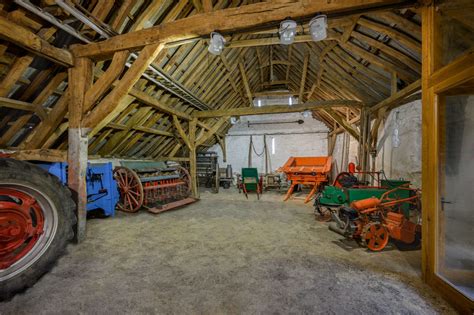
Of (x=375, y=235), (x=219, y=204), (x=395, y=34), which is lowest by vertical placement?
(x=219, y=204)

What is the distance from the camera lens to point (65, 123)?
4133mm

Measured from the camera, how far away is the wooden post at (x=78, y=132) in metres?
3.03

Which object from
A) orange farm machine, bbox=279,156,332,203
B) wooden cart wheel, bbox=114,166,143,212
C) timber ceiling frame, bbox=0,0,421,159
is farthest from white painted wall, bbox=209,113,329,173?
wooden cart wheel, bbox=114,166,143,212

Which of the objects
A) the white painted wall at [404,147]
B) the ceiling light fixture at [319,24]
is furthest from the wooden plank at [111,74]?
the white painted wall at [404,147]

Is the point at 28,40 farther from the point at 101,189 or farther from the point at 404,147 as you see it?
the point at 404,147

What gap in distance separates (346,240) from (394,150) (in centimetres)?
292

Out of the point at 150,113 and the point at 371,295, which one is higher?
the point at 150,113

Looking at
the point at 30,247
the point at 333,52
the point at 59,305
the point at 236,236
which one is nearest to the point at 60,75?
the point at 30,247

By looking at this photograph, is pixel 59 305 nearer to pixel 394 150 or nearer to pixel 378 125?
pixel 394 150

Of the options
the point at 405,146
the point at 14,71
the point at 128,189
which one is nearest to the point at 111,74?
the point at 14,71

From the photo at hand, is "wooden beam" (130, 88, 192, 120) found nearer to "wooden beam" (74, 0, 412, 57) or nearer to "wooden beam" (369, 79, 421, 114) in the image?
"wooden beam" (74, 0, 412, 57)

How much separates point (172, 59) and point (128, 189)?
10.1 feet

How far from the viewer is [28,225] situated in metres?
2.03

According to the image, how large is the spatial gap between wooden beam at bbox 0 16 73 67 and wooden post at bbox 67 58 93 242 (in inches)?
8.3
